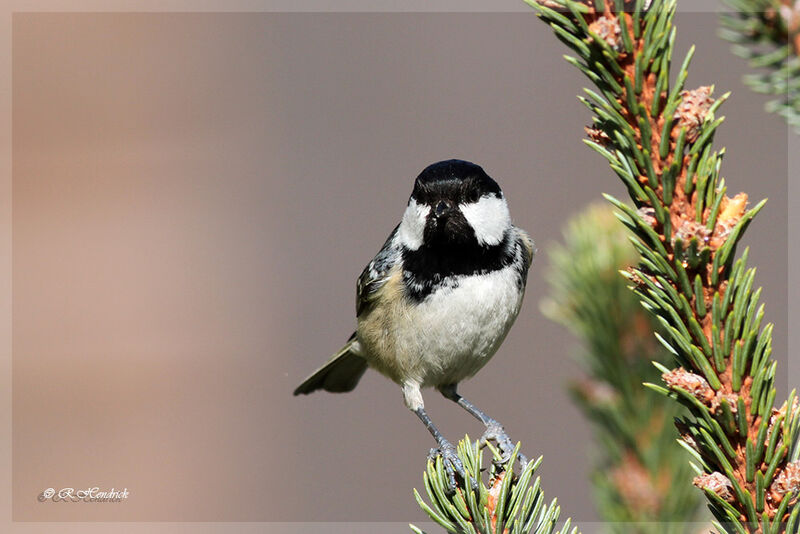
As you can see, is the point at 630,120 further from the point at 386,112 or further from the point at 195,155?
the point at 195,155

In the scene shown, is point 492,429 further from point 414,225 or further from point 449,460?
point 414,225

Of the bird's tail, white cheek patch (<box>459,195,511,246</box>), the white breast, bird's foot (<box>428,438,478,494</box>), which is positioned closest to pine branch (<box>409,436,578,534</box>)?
bird's foot (<box>428,438,478,494</box>)

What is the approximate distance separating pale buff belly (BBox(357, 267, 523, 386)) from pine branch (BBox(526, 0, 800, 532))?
999 mm

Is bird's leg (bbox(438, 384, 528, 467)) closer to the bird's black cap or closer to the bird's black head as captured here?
the bird's black head

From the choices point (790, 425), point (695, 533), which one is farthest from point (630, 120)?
point (695, 533)

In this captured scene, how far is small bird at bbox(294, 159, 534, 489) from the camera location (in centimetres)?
196

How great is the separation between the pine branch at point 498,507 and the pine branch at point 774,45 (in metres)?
0.57

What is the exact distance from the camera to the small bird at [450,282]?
1964mm

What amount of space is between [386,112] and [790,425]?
13.8ft

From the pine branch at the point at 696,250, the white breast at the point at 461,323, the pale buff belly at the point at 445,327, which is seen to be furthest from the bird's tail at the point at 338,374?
the pine branch at the point at 696,250

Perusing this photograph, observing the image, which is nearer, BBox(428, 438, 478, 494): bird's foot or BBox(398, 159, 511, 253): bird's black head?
BBox(428, 438, 478, 494): bird's foot

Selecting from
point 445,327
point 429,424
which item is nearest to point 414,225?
point 445,327

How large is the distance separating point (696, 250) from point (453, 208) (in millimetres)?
1089

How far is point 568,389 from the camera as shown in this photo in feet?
4.59
